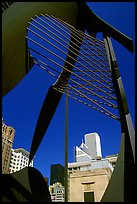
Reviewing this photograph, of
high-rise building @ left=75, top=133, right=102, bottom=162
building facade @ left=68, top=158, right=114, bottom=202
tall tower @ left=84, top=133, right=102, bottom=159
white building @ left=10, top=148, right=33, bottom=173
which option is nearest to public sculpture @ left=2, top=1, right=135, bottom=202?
building facade @ left=68, top=158, right=114, bottom=202

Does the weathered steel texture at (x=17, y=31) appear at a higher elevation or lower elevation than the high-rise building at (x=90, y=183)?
higher

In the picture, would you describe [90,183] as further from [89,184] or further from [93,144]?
[93,144]

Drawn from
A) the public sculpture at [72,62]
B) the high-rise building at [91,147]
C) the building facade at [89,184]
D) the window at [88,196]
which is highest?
the high-rise building at [91,147]

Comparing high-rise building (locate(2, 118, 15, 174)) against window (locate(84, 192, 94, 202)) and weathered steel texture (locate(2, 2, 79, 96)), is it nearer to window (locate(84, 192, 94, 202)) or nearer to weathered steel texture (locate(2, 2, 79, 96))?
window (locate(84, 192, 94, 202))

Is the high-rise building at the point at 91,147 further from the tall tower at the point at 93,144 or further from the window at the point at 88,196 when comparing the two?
the window at the point at 88,196

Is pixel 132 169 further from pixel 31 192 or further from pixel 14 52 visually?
pixel 14 52

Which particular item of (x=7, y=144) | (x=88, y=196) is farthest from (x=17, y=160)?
(x=88, y=196)

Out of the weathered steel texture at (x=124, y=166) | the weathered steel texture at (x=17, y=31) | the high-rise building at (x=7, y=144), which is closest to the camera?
the weathered steel texture at (x=124, y=166)

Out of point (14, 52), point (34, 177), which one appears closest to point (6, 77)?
point (14, 52)

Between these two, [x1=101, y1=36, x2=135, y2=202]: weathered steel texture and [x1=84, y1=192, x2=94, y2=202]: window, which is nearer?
[x1=101, y1=36, x2=135, y2=202]: weathered steel texture

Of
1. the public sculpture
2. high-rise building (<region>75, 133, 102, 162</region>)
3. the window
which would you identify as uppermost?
high-rise building (<region>75, 133, 102, 162</region>)

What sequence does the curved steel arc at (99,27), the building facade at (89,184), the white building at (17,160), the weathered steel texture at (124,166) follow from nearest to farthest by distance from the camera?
the weathered steel texture at (124,166)
the curved steel arc at (99,27)
the building facade at (89,184)
the white building at (17,160)

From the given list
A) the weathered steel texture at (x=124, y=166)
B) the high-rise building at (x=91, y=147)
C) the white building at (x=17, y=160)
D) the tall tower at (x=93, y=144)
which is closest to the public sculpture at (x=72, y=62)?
the weathered steel texture at (x=124, y=166)

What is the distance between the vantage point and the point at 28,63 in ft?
13.5
